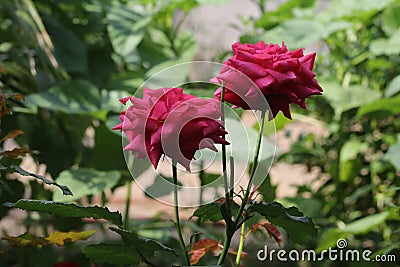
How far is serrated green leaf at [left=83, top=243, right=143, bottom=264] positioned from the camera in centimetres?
64

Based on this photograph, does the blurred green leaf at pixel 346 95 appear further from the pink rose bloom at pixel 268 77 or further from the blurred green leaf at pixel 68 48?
the pink rose bloom at pixel 268 77

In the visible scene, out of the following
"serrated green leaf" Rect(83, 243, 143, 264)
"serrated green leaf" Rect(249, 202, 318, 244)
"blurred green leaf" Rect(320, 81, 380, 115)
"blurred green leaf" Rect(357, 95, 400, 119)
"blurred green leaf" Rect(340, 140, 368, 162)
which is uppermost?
"blurred green leaf" Rect(320, 81, 380, 115)

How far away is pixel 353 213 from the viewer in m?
1.49

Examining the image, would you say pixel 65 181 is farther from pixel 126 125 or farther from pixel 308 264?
pixel 308 264

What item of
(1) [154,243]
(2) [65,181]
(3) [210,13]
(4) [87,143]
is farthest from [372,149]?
(3) [210,13]

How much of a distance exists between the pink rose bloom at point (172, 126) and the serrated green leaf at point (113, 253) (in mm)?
125

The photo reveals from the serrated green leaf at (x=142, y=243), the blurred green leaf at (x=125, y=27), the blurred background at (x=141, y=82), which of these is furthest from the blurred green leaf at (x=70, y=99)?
the serrated green leaf at (x=142, y=243)

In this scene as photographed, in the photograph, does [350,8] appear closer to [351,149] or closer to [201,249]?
[351,149]

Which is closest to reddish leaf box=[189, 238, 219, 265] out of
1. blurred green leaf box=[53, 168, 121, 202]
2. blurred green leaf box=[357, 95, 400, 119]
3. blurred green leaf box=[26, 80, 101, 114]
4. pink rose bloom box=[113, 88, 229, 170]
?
pink rose bloom box=[113, 88, 229, 170]

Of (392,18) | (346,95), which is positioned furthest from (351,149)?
(392,18)

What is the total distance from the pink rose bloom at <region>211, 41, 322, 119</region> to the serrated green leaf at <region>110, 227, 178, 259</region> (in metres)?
0.14

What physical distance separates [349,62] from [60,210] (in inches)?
36.3

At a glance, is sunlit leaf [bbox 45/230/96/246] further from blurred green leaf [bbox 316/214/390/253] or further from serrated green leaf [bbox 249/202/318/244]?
blurred green leaf [bbox 316/214/390/253]

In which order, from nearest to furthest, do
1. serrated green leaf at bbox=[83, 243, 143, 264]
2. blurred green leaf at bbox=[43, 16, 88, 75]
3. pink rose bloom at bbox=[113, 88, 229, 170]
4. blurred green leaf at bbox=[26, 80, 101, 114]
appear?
pink rose bloom at bbox=[113, 88, 229, 170]
serrated green leaf at bbox=[83, 243, 143, 264]
blurred green leaf at bbox=[26, 80, 101, 114]
blurred green leaf at bbox=[43, 16, 88, 75]
